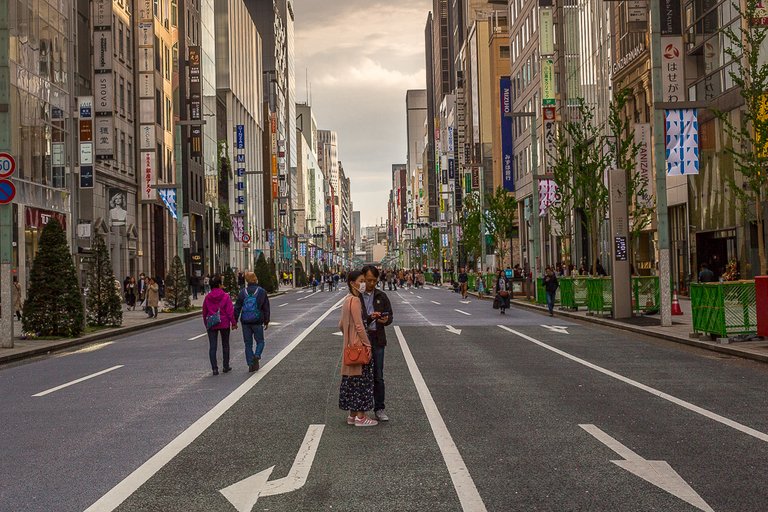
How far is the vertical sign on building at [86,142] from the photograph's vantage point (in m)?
43.2

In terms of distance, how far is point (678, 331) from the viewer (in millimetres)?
22391

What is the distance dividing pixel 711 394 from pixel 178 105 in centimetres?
6141

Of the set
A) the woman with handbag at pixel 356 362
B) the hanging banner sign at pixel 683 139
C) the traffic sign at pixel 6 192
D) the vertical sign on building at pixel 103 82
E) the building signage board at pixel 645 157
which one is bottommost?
the woman with handbag at pixel 356 362

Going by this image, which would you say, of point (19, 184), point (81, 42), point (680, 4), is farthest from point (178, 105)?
point (680, 4)

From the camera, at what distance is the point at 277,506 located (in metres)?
6.41

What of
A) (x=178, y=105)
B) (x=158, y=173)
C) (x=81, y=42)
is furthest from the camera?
(x=178, y=105)

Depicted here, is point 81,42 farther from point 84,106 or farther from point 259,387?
point 259,387

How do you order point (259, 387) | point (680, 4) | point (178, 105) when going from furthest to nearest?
point (178, 105), point (680, 4), point (259, 387)

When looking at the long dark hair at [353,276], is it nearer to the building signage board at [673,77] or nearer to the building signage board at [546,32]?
the building signage board at [673,77]

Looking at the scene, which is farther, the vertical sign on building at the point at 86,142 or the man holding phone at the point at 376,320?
the vertical sign on building at the point at 86,142

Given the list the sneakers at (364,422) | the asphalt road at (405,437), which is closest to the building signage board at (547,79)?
the asphalt road at (405,437)

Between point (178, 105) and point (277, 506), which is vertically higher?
point (178, 105)

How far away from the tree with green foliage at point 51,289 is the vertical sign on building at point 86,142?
19.4 m

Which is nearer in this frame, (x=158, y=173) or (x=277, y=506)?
(x=277, y=506)
